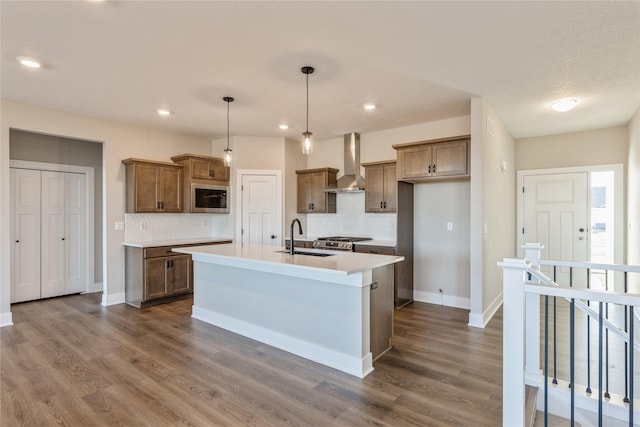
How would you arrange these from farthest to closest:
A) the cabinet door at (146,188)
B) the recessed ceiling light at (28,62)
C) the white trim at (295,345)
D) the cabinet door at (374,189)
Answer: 1. the cabinet door at (374,189)
2. the cabinet door at (146,188)
3. the recessed ceiling light at (28,62)
4. the white trim at (295,345)

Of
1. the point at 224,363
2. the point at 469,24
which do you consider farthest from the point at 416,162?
the point at 224,363

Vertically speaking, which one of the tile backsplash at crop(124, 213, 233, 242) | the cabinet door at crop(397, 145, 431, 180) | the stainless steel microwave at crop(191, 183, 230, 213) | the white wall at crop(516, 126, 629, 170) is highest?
the white wall at crop(516, 126, 629, 170)

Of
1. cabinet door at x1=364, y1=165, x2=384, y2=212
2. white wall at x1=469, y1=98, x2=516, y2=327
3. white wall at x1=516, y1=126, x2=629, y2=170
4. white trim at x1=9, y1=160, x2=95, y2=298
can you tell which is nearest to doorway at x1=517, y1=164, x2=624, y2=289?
white wall at x1=516, y1=126, x2=629, y2=170

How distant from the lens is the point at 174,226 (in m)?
5.64

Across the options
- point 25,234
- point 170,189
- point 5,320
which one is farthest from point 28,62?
point 25,234

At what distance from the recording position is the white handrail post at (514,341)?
178 cm

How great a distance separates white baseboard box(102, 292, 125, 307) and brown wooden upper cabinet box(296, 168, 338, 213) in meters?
3.08

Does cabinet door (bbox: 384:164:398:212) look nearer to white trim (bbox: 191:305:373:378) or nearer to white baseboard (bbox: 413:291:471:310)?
white baseboard (bbox: 413:291:471:310)

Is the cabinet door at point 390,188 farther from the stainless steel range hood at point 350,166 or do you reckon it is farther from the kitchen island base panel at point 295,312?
the kitchen island base panel at point 295,312

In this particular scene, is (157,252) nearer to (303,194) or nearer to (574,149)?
(303,194)

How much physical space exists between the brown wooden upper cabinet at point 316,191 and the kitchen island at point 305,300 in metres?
2.11

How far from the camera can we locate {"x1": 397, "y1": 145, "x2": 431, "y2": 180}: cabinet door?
4426 millimetres

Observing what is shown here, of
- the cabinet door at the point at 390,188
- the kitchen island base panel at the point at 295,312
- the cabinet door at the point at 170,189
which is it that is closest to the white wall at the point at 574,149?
the cabinet door at the point at 390,188

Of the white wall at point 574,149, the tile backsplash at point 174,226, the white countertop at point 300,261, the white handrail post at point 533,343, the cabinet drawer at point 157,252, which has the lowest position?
the white handrail post at point 533,343
